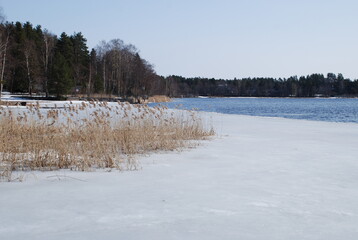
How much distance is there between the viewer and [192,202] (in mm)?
3498

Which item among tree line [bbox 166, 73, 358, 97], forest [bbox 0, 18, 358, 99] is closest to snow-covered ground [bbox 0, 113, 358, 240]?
forest [bbox 0, 18, 358, 99]

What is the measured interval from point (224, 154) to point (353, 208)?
3.41m

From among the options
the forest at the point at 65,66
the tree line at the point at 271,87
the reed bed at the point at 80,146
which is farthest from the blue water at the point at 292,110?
the tree line at the point at 271,87

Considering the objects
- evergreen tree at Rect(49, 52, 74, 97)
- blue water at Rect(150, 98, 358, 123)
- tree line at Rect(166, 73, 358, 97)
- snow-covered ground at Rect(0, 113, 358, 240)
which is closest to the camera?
snow-covered ground at Rect(0, 113, 358, 240)

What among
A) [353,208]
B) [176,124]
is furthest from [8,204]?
[176,124]

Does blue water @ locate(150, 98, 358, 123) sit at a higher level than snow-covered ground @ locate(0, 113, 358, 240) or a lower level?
lower

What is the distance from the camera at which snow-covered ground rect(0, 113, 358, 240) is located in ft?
8.86

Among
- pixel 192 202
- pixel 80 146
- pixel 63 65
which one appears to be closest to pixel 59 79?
pixel 63 65

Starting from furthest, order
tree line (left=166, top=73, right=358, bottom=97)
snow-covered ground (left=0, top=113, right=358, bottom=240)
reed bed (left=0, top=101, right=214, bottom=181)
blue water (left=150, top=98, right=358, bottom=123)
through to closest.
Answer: tree line (left=166, top=73, right=358, bottom=97) → blue water (left=150, top=98, right=358, bottom=123) → reed bed (left=0, top=101, right=214, bottom=181) → snow-covered ground (left=0, top=113, right=358, bottom=240)

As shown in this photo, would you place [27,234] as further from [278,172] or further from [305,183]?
[278,172]

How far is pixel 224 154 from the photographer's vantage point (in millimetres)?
6656

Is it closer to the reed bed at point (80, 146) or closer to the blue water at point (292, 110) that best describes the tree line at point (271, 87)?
the blue water at point (292, 110)

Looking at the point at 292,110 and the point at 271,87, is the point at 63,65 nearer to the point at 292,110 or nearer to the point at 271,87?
the point at 292,110

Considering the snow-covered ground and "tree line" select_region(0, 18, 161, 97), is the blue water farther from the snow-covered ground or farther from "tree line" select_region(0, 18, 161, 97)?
"tree line" select_region(0, 18, 161, 97)
